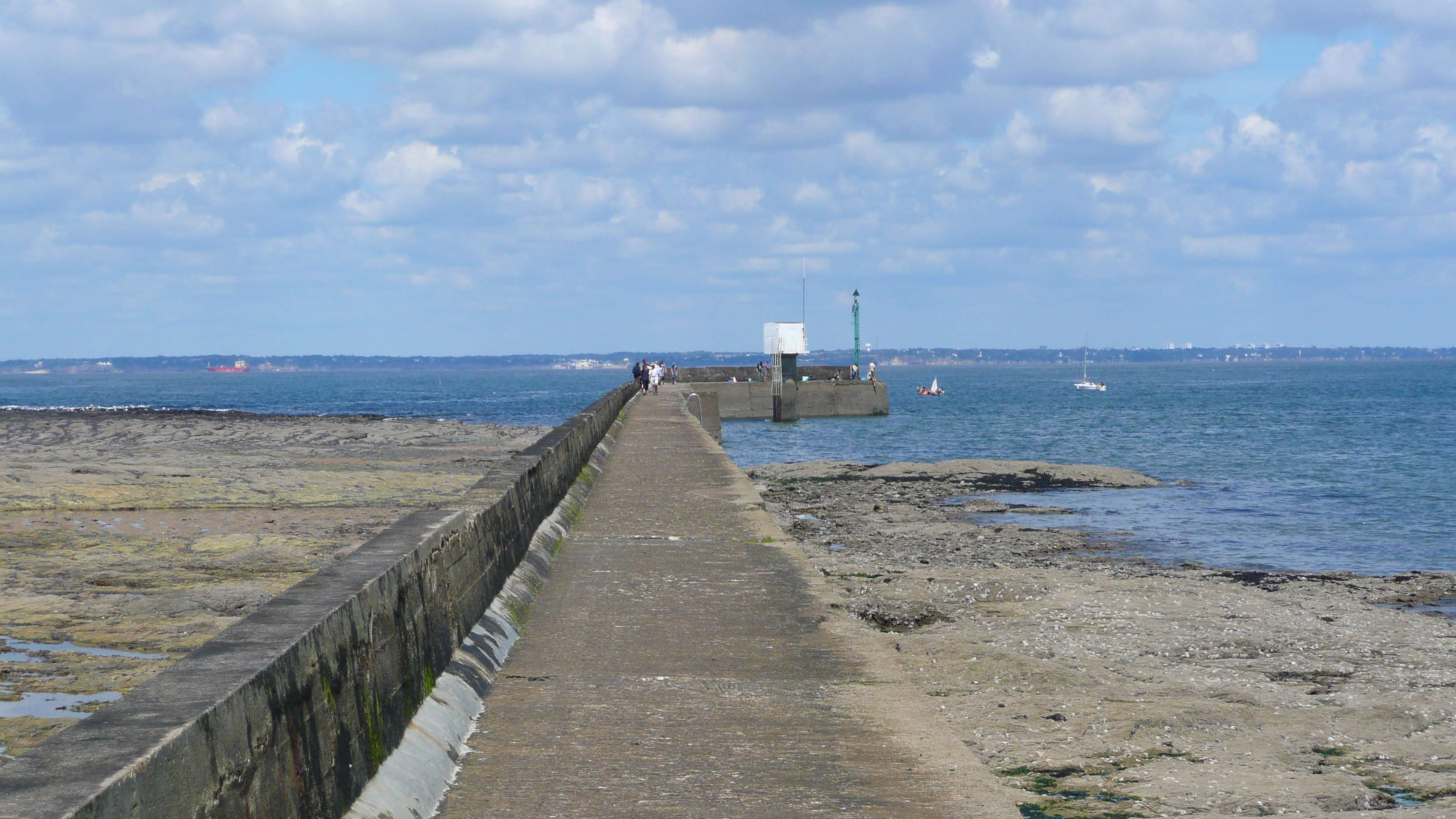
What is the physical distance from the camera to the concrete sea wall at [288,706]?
289 cm

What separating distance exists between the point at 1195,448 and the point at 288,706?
4835cm

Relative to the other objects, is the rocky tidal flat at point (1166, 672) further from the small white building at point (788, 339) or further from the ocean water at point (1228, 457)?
the small white building at point (788, 339)

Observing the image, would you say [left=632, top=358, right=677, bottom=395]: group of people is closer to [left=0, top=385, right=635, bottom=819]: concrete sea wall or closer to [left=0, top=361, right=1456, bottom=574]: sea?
[left=0, top=361, right=1456, bottom=574]: sea

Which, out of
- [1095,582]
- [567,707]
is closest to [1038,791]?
[567,707]

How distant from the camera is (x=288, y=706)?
12.5ft

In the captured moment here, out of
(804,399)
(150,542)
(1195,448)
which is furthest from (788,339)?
(150,542)

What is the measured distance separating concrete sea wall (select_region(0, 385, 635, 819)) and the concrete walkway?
0.49m

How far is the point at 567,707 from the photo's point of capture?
6.03m

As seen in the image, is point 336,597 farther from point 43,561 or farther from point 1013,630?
point 43,561

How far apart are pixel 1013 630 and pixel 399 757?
835 centimetres

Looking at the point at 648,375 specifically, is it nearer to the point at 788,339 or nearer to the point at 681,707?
the point at 788,339

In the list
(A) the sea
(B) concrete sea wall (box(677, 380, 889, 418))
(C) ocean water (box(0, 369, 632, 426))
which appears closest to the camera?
(A) the sea

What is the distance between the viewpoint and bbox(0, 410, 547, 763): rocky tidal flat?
9039 mm

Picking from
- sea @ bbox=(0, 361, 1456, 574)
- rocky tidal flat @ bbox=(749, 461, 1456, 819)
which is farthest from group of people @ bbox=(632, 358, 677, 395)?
rocky tidal flat @ bbox=(749, 461, 1456, 819)
